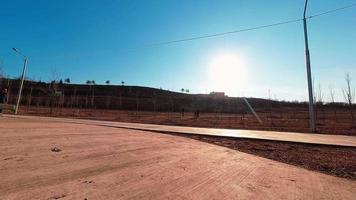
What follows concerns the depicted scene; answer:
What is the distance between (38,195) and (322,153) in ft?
28.2

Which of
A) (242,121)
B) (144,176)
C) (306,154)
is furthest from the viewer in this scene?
(242,121)

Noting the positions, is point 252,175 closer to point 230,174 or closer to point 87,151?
point 230,174

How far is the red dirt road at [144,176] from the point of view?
4348 mm

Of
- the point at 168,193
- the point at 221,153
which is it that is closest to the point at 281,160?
the point at 221,153

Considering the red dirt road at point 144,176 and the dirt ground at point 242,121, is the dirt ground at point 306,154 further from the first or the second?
the dirt ground at point 242,121

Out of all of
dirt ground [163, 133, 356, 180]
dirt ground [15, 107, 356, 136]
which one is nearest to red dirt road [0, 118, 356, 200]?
dirt ground [163, 133, 356, 180]

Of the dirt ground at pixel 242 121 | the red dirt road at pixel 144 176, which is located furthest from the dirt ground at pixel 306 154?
the dirt ground at pixel 242 121

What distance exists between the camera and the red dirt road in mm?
4348

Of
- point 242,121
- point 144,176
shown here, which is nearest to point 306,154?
point 144,176

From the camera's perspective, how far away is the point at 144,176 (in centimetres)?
545

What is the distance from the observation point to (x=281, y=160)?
327 inches

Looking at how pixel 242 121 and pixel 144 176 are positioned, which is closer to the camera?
pixel 144 176

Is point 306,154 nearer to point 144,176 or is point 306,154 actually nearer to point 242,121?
point 144,176

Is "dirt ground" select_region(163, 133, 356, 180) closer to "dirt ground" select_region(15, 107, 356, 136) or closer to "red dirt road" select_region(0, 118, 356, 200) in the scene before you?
"red dirt road" select_region(0, 118, 356, 200)
